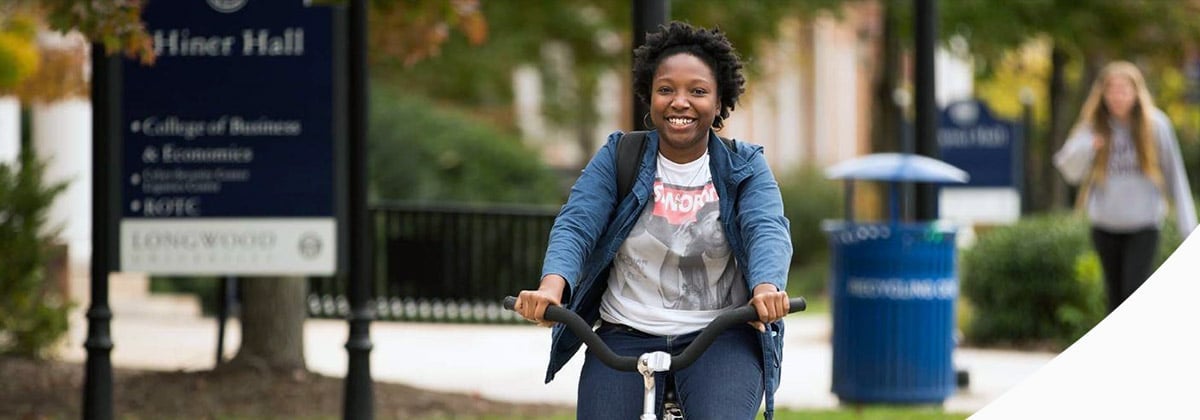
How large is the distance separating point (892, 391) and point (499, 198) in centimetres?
955

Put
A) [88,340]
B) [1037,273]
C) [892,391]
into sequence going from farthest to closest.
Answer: [1037,273] < [892,391] < [88,340]

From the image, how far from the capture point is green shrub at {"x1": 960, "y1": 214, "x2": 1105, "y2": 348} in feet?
45.6

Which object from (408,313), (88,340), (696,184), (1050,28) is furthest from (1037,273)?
(696,184)

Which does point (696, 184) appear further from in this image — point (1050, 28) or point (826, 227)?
point (1050, 28)

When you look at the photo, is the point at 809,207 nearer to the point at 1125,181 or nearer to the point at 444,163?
the point at 444,163

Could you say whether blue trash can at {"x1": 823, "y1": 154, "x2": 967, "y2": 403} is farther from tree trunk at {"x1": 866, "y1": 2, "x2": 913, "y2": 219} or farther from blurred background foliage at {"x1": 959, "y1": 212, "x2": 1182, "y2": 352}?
tree trunk at {"x1": 866, "y1": 2, "x2": 913, "y2": 219}

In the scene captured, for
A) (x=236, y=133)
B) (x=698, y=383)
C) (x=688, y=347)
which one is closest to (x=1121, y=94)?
(x=236, y=133)

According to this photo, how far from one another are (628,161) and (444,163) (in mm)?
14894

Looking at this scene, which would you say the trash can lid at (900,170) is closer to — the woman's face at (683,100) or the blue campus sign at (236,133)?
the blue campus sign at (236,133)

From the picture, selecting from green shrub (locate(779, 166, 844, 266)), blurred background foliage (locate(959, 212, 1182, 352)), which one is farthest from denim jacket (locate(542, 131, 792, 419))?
green shrub (locate(779, 166, 844, 266))

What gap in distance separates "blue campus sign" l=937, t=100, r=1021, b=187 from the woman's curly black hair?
492 inches

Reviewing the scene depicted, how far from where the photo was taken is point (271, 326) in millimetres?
10594

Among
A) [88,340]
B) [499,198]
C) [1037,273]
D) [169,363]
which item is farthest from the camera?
[499,198]

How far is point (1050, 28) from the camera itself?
16.7 meters
